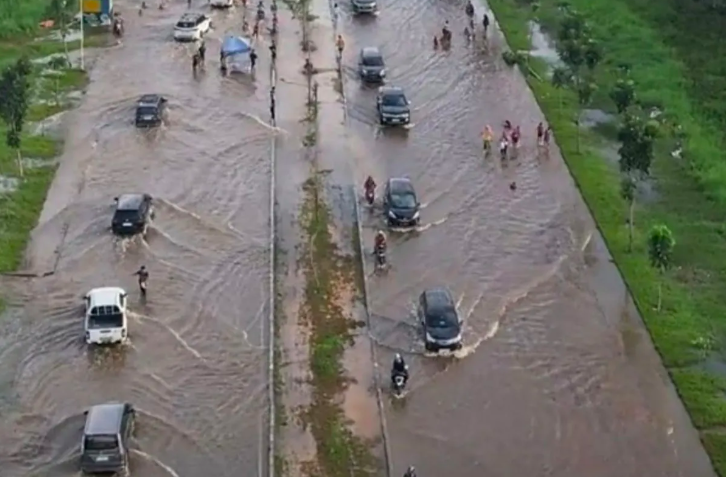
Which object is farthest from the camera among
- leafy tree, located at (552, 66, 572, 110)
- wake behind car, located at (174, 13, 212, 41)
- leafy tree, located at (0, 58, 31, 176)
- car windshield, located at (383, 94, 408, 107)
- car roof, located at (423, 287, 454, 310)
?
wake behind car, located at (174, 13, 212, 41)

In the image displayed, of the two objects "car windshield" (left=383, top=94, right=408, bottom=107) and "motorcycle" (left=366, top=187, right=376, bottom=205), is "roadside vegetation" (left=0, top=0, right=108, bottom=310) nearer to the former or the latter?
"motorcycle" (left=366, top=187, right=376, bottom=205)

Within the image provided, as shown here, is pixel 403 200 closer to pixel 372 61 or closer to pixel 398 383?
pixel 398 383

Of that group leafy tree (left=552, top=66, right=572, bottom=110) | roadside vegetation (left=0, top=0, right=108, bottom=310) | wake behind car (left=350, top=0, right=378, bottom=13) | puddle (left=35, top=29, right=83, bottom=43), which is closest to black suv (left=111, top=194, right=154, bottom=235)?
roadside vegetation (left=0, top=0, right=108, bottom=310)

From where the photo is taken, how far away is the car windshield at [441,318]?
37.8 m

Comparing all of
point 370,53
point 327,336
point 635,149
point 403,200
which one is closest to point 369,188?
point 403,200

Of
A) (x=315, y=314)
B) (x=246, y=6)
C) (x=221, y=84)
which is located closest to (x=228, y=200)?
(x=315, y=314)

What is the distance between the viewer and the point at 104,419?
32438 millimetres

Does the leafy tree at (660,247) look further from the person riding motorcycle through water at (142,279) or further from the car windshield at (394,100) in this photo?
the car windshield at (394,100)

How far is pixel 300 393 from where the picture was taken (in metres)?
35.4

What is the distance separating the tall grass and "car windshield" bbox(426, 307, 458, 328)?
3529 centimetres

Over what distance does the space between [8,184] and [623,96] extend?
2435 centimetres

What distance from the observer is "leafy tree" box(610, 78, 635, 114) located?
52281mm

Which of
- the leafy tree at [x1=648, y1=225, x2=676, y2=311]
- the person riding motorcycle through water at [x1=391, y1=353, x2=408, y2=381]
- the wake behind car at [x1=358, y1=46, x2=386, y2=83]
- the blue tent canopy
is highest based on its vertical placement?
the blue tent canopy

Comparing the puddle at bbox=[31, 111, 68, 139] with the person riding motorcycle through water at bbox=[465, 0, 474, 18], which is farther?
the person riding motorcycle through water at bbox=[465, 0, 474, 18]
